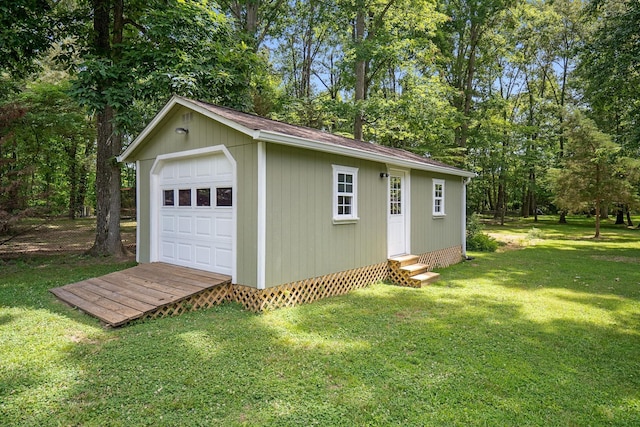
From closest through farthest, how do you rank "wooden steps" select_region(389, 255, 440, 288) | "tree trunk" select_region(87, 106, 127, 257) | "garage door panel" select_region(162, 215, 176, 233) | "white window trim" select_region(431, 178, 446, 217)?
"garage door panel" select_region(162, 215, 176, 233) < "wooden steps" select_region(389, 255, 440, 288) < "tree trunk" select_region(87, 106, 127, 257) < "white window trim" select_region(431, 178, 446, 217)

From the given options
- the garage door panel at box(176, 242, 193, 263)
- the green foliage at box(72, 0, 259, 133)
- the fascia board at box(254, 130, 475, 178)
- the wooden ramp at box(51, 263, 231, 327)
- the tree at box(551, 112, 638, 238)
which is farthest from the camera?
the tree at box(551, 112, 638, 238)

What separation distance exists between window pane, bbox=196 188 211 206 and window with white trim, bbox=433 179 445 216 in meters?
6.14

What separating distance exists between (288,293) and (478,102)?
1976 centimetres

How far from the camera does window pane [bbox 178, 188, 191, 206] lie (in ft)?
22.8

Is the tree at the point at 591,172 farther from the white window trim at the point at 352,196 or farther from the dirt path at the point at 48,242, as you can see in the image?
the dirt path at the point at 48,242

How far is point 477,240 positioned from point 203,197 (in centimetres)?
1094

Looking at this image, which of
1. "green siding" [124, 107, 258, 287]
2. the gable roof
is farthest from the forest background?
the gable roof

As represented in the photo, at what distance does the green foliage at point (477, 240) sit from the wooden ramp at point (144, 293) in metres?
10.8

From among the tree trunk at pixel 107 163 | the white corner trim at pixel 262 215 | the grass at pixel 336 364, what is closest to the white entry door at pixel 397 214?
the grass at pixel 336 364

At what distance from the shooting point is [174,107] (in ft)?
22.1

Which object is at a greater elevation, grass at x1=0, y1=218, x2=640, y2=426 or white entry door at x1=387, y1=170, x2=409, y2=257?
white entry door at x1=387, y1=170, x2=409, y2=257

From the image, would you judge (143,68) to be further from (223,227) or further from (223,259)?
(223,259)

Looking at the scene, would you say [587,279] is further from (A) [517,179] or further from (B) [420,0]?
(A) [517,179]

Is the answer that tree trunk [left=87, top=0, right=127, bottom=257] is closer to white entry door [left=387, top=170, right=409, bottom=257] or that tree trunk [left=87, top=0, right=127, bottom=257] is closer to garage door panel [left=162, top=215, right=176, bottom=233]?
garage door panel [left=162, top=215, right=176, bottom=233]
